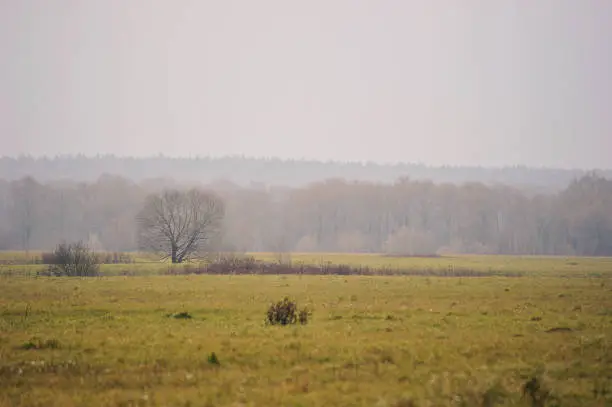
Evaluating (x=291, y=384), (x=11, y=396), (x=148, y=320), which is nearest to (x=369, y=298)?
(x=148, y=320)

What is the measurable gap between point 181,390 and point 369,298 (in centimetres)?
2116

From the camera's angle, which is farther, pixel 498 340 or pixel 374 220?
pixel 374 220

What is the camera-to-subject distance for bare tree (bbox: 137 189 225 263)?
260ft

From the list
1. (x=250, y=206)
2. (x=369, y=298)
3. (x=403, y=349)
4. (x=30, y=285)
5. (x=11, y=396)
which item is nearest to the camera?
(x=11, y=396)

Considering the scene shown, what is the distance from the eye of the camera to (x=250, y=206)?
6678 inches

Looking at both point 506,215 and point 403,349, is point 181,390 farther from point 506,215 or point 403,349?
point 506,215

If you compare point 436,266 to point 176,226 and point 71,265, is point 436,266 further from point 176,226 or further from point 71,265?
point 71,265

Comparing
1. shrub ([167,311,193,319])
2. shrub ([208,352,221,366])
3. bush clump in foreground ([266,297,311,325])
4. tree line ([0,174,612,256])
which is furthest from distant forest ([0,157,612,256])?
shrub ([208,352,221,366])

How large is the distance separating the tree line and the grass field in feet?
369

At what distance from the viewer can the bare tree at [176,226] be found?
7919 cm

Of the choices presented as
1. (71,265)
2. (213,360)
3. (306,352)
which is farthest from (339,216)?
(213,360)

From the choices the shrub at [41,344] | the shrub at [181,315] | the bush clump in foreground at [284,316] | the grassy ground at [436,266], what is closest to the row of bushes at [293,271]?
the grassy ground at [436,266]

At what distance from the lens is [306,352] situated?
59.8ft

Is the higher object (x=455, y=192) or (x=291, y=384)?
(x=455, y=192)
